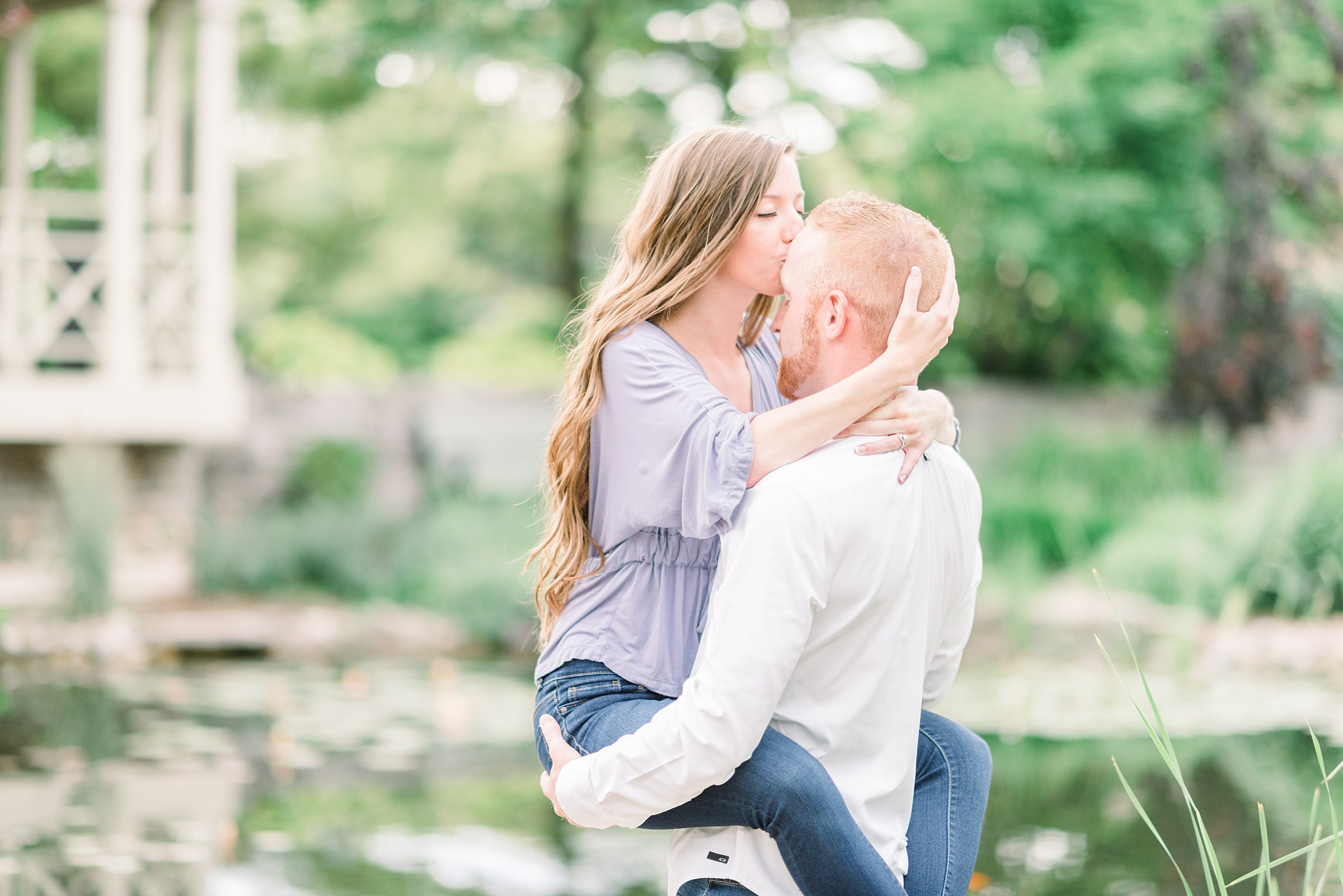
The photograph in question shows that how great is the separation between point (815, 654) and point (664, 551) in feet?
1.02

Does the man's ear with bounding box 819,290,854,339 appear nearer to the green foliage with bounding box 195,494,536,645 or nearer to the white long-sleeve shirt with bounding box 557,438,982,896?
the white long-sleeve shirt with bounding box 557,438,982,896

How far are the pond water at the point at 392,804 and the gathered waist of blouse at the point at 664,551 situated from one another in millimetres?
2432

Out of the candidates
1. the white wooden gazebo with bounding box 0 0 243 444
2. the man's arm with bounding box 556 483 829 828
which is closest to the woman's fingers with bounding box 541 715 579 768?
the man's arm with bounding box 556 483 829 828

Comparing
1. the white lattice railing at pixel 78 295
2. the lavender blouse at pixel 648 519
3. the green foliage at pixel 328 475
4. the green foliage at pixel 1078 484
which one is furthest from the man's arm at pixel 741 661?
the green foliage at pixel 328 475

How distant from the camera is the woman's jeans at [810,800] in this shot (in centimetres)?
200

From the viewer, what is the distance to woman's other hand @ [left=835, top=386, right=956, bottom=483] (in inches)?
81.3

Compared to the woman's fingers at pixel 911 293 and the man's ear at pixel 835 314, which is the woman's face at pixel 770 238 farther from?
the woman's fingers at pixel 911 293

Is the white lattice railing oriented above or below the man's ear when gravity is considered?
below

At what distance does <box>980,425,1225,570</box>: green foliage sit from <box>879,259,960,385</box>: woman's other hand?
707 cm

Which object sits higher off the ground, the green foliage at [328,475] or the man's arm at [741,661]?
the man's arm at [741,661]

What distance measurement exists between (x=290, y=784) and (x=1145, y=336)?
13102 mm

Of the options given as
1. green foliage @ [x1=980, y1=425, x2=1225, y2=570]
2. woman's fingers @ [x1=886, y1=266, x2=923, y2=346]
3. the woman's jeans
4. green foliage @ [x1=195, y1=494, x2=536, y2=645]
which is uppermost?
woman's fingers @ [x1=886, y1=266, x2=923, y2=346]

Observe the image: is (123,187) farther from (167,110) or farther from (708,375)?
(708,375)

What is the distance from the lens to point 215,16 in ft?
35.4
